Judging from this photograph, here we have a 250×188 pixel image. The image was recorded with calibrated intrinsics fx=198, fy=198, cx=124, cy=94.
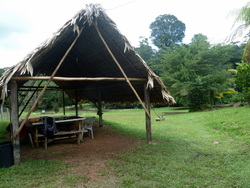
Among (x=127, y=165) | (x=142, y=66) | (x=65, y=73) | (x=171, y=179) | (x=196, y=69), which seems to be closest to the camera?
(x=171, y=179)

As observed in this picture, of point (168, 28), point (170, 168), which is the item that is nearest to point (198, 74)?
point (170, 168)

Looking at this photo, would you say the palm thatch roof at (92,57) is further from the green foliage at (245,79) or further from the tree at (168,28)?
the tree at (168,28)

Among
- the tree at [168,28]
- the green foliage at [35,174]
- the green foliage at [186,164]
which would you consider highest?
the tree at [168,28]

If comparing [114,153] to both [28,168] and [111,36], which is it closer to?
[28,168]

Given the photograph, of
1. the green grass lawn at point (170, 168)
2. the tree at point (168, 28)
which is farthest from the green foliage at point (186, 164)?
the tree at point (168, 28)

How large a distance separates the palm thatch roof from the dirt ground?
1.99m

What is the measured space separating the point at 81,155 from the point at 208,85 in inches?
622

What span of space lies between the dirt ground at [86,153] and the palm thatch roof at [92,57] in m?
1.99

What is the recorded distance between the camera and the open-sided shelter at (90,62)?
15.2 ft

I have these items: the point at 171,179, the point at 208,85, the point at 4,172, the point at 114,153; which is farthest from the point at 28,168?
the point at 208,85

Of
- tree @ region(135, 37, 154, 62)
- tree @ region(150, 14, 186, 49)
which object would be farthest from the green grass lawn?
tree @ region(150, 14, 186, 49)

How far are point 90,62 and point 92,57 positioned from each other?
58 centimetres

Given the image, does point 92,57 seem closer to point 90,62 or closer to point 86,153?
point 90,62

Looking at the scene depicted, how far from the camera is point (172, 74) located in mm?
20359
